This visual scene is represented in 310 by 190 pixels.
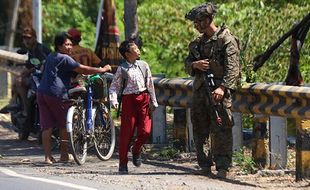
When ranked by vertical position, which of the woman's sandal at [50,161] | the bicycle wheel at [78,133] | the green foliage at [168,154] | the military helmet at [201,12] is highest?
the military helmet at [201,12]

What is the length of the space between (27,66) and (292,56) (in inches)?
159

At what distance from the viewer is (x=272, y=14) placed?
18531 mm

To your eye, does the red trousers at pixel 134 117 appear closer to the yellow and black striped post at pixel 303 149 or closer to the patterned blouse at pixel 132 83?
the patterned blouse at pixel 132 83

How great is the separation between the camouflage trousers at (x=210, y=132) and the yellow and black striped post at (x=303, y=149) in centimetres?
75

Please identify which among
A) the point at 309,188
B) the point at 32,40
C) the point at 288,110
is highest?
the point at 32,40

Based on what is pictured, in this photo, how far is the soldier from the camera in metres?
12.3

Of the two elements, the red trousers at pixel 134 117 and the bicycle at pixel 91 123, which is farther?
the bicycle at pixel 91 123

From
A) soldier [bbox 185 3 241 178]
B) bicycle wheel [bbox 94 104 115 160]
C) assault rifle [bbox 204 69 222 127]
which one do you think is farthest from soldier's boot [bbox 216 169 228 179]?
bicycle wheel [bbox 94 104 115 160]

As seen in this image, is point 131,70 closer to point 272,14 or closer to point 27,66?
point 27,66

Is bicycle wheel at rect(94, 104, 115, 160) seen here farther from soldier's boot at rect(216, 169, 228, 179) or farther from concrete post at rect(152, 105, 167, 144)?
soldier's boot at rect(216, 169, 228, 179)

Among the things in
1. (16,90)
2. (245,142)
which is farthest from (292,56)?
(16,90)

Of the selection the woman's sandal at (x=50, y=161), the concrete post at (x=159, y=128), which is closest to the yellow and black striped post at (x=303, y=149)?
the woman's sandal at (x=50, y=161)

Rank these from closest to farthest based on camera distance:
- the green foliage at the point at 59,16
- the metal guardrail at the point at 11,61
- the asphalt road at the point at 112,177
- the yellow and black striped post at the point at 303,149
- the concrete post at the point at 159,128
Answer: the asphalt road at the point at 112,177 < the yellow and black striped post at the point at 303,149 < the concrete post at the point at 159,128 < the metal guardrail at the point at 11,61 < the green foliage at the point at 59,16

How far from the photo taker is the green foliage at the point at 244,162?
13.0 metres
